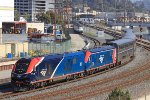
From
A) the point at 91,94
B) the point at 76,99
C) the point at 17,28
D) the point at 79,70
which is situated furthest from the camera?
the point at 17,28

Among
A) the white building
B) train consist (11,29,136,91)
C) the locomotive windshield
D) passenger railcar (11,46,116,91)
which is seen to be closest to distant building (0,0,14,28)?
the white building

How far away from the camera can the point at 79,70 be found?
37.5m

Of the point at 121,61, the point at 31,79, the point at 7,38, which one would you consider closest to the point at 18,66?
the point at 31,79

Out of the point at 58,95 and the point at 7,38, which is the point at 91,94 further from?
the point at 7,38

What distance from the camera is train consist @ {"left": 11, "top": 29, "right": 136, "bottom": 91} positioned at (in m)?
30.3

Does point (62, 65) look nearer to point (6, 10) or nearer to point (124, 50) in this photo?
point (124, 50)

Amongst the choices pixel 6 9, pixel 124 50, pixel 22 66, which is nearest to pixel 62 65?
pixel 22 66

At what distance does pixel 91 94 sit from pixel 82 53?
373 inches

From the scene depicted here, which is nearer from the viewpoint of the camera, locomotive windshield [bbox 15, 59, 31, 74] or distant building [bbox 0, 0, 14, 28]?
locomotive windshield [bbox 15, 59, 31, 74]

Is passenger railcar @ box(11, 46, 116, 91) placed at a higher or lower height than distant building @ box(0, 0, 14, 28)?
lower

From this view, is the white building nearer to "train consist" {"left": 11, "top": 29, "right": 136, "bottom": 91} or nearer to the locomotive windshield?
"train consist" {"left": 11, "top": 29, "right": 136, "bottom": 91}

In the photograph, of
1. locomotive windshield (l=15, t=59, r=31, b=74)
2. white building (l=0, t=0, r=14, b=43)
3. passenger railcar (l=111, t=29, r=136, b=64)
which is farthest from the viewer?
white building (l=0, t=0, r=14, b=43)

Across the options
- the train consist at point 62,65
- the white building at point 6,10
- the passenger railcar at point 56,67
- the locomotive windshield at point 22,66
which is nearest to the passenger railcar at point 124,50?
the train consist at point 62,65

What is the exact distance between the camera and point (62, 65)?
3416 centimetres
